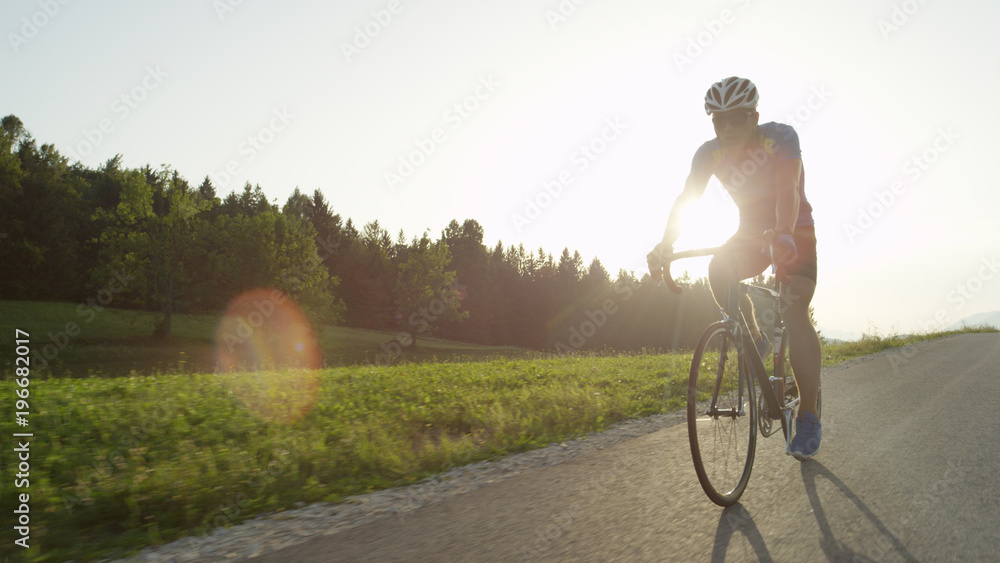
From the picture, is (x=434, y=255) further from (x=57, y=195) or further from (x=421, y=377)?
(x=421, y=377)

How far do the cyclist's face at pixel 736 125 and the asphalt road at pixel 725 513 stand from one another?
2.11 m

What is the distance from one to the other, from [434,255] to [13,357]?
31.2 metres

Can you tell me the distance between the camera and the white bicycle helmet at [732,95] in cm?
325

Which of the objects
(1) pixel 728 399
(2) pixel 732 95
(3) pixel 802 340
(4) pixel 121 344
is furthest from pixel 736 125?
(4) pixel 121 344

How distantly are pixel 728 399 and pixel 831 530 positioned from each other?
2.67 ft

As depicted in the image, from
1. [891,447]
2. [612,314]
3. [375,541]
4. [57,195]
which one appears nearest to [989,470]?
[891,447]

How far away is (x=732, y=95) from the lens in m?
3.28

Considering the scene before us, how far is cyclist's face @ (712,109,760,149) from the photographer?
10.9 feet

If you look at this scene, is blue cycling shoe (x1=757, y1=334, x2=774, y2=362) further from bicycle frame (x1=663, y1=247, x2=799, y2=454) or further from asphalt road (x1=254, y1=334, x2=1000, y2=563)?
asphalt road (x1=254, y1=334, x2=1000, y2=563)

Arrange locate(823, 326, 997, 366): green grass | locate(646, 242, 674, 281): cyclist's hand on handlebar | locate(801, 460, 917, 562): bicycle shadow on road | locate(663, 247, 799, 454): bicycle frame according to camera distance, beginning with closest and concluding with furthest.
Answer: locate(801, 460, 917, 562): bicycle shadow on road < locate(663, 247, 799, 454): bicycle frame < locate(646, 242, 674, 281): cyclist's hand on handlebar < locate(823, 326, 997, 366): green grass

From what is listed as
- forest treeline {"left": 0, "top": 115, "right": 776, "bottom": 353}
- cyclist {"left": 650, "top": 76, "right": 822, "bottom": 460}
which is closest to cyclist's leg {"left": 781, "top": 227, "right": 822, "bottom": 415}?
cyclist {"left": 650, "top": 76, "right": 822, "bottom": 460}

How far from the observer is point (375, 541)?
2.57 meters

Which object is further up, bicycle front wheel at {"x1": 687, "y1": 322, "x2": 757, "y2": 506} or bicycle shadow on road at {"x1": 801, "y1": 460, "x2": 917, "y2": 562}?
bicycle front wheel at {"x1": 687, "y1": 322, "x2": 757, "y2": 506}

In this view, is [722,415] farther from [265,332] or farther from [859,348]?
[265,332]
